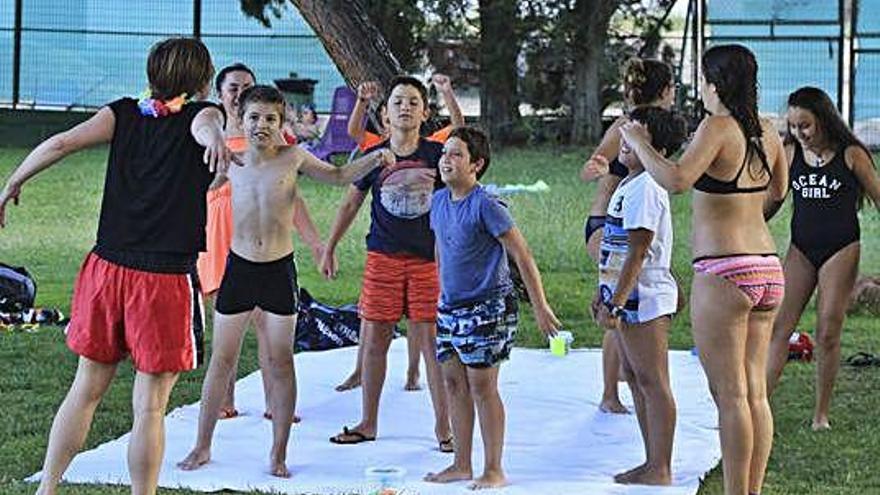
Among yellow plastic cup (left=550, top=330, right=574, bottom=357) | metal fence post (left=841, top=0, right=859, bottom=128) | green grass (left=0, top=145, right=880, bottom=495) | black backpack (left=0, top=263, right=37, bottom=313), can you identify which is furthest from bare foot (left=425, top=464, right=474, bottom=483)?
metal fence post (left=841, top=0, right=859, bottom=128)

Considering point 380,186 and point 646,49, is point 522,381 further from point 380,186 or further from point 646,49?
point 646,49

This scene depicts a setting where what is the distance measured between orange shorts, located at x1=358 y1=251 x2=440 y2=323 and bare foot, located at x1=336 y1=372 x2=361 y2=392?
1.18 metres

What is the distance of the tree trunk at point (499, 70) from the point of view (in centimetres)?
2083

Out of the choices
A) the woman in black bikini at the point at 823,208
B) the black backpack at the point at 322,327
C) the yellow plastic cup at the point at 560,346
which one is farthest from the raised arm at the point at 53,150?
the yellow plastic cup at the point at 560,346

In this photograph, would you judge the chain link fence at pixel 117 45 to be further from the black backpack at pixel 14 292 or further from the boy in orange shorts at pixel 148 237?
the boy in orange shorts at pixel 148 237

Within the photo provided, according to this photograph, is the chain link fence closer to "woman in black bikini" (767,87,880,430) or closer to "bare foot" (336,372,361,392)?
"bare foot" (336,372,361,392)

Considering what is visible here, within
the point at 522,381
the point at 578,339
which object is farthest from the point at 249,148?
the point at 578,339

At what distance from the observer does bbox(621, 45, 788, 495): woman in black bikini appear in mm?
4918

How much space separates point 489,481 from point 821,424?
1.82 meters

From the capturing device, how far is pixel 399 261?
6488 mm

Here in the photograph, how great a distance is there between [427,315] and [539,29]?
1484 cm

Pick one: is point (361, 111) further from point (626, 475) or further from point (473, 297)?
point (626, 475)

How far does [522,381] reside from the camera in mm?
7910

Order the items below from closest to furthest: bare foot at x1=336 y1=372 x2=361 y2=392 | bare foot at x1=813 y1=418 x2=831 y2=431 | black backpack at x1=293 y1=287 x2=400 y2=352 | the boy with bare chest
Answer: the boy with bare chest → bare foot at x1=813 y1=418 x2=831 y2=431 → bare foot at x1=336 y1=372 x2=361 y2=392 → black backpack at x1=293 y1=287 x2=400 y2=352
